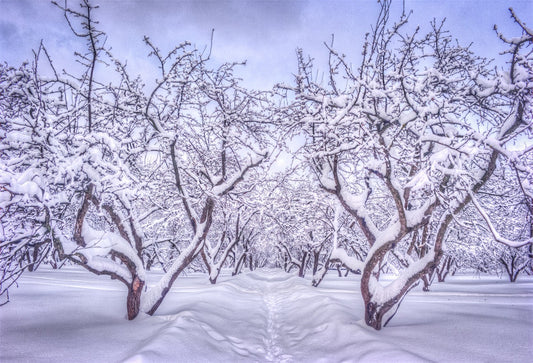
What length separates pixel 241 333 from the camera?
5.96 m

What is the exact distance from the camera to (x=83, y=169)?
3951 mm

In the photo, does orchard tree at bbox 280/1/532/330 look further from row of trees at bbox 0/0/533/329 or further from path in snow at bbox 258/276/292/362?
path in snow at bbox 258/276/292/362

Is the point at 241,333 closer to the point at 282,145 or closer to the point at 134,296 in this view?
the point at 134,296

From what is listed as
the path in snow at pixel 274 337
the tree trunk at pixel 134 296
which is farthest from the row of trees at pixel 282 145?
the path in snow at pixel 274 337

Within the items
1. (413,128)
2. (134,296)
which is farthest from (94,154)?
(413,128)

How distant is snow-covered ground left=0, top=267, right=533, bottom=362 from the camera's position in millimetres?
3799

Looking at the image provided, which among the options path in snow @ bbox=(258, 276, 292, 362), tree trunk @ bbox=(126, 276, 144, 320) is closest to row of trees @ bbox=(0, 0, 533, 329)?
tree trunk @ bbox=(126, 276, 144, 320)

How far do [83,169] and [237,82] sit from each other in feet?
13.0

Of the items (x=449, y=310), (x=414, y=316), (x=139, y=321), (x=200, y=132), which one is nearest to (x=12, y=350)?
(x=139, y=321)

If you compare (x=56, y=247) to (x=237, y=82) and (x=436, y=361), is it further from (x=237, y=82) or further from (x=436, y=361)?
(x=436, y=361)

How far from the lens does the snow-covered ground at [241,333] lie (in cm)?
380

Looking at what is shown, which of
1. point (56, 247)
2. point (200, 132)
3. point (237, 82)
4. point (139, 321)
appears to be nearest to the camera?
point (56, 247)

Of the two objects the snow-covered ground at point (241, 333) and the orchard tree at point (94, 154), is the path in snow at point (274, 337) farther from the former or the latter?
the orchard tree at point (94, 154)

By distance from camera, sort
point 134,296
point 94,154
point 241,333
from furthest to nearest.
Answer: point 241,333 < point 134,296 < point 94,154
